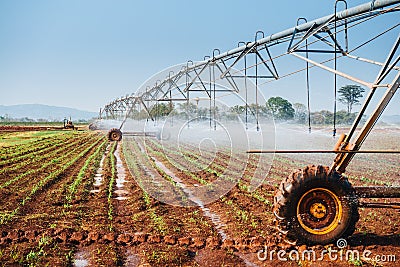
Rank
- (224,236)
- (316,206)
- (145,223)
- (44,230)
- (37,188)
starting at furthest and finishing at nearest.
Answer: (37,188)
(145,223)
(44,230)
(224,236)
(316,206)

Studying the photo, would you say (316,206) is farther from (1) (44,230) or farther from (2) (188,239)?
(1) (44,230)

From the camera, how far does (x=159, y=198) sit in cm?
964

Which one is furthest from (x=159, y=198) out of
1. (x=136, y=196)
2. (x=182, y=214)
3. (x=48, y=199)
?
(x=48, y=199)

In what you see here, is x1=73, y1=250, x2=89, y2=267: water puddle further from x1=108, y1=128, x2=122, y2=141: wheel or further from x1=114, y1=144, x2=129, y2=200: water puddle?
x1=108, y1=128, x2=122, y2=141: wheel

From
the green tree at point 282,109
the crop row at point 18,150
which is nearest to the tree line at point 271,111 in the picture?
the green tree at point 282,109

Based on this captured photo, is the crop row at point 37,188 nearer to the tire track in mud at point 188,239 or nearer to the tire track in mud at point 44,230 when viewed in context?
the tire track in mud at point 44,230

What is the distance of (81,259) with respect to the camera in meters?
5.48

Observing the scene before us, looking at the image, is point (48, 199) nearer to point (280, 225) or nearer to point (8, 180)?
point (8, 180)

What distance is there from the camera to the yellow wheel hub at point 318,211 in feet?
18.4

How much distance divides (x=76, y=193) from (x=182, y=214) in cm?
322

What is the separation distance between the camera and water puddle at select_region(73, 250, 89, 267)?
17.4ft

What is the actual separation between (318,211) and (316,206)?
8 centimetres

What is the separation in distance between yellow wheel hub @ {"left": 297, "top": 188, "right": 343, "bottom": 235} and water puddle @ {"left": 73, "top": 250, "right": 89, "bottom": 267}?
274cm

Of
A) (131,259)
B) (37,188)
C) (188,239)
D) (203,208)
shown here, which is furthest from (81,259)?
(37,188)
